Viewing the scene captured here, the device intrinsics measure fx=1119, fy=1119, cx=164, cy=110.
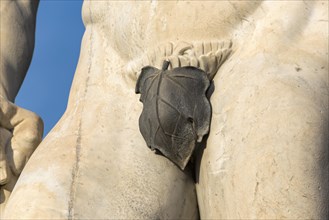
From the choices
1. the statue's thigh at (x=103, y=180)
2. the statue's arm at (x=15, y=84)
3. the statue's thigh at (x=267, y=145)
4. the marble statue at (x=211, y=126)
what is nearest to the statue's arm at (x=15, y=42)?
the statue's arm at (x=15, y=84)

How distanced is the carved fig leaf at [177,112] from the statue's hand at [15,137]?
23.4 inches

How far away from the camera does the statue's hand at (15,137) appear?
9.79 feet

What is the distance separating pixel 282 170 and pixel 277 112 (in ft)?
0.43

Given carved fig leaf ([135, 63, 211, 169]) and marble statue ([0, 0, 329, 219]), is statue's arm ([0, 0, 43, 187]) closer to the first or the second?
marble statue ([0, 0, 329, 219])

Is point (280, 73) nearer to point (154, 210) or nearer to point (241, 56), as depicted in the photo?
point (241, 56)

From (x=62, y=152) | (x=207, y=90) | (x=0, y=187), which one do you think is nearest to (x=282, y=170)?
(x=207, y=90)

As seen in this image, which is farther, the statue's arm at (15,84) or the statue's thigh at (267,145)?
Result: the statue's arm at (15,84)

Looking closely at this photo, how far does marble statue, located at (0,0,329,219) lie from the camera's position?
7.48ft

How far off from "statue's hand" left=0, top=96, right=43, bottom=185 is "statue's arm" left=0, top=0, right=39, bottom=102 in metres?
0.07

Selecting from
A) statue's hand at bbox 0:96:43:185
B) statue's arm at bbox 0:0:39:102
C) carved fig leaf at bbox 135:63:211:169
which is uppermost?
carved fig leaf at bbox 135:63:211:169

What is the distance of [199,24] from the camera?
2.55m

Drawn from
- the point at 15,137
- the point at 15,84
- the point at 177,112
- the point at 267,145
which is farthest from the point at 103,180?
the point at 15,84

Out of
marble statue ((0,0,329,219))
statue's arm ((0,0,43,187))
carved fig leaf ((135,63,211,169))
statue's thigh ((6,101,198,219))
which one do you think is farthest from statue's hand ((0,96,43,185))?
carved fig leaf ((135,63,211,169))

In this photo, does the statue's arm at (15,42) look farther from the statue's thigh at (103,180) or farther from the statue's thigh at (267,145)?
the statue's thigh at (267,145)
